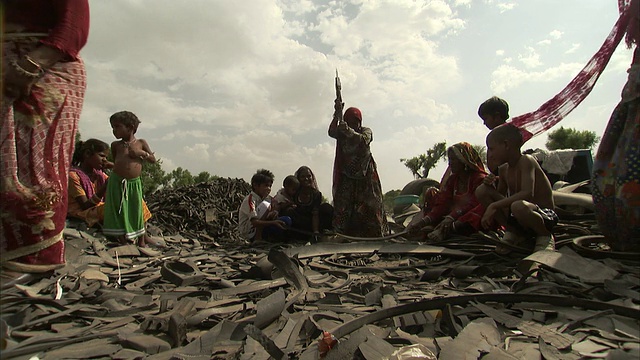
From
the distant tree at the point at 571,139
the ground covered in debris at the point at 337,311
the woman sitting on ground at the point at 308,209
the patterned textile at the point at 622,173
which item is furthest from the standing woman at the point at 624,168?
the distant tree at the point at 571,139

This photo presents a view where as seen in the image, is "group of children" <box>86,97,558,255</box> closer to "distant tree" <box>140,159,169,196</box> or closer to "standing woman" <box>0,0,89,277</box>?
"standing woman" <box>0,0,89,277</box>

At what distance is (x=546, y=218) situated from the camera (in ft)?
10.2

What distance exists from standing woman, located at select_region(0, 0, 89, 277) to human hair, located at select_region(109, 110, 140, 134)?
76.2 inches

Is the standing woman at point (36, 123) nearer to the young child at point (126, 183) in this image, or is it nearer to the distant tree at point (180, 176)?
the young child at point (126, 183)

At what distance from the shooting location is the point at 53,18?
2318mm

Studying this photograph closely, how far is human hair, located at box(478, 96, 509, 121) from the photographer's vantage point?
4109mm

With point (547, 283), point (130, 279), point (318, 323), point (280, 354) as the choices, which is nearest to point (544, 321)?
point (547, 283)

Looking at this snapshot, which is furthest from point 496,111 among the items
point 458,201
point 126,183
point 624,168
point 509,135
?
point 126,183

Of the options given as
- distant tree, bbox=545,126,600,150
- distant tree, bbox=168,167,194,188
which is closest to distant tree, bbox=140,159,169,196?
distant tree, bbox=168,167,194,188

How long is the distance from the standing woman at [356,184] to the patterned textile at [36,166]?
3793mm

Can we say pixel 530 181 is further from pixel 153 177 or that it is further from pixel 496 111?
pixel 153 177

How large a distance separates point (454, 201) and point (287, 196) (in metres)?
2.93

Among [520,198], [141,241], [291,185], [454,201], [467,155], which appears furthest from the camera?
[291,185]

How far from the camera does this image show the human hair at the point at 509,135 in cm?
329
